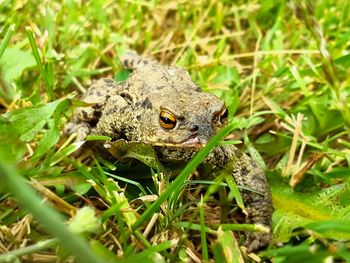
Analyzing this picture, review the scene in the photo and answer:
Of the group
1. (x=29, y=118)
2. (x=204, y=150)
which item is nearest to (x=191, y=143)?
(x=204, y=150)

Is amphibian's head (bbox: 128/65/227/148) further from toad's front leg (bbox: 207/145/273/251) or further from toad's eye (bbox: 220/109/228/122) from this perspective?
toad's front leg (bbox: 207/145/273/251)

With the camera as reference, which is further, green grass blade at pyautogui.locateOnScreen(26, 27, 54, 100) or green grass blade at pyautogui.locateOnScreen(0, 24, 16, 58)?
green grass blade at pyautogui.locateOnScreen(26, 27, 54, 100)

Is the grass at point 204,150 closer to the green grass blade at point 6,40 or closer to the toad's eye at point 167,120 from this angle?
the green grass blade at point 6,40

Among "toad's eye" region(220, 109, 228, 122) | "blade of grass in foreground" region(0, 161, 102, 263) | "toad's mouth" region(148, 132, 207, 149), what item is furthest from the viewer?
"toad's eye" region(220, 109, 228, 122)

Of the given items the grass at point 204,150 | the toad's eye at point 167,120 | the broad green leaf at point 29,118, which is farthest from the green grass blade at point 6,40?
the toad's eye at point 167,120

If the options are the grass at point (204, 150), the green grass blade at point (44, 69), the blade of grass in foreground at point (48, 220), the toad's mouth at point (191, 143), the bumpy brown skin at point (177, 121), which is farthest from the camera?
the green grass blade at point (44, 69)

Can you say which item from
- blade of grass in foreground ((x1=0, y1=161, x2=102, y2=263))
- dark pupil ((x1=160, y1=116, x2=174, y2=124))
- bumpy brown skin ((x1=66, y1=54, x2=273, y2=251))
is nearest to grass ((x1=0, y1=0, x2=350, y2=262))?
blade of grass in foreground ((x1=0, y1=161, x2=102, y2=263))
